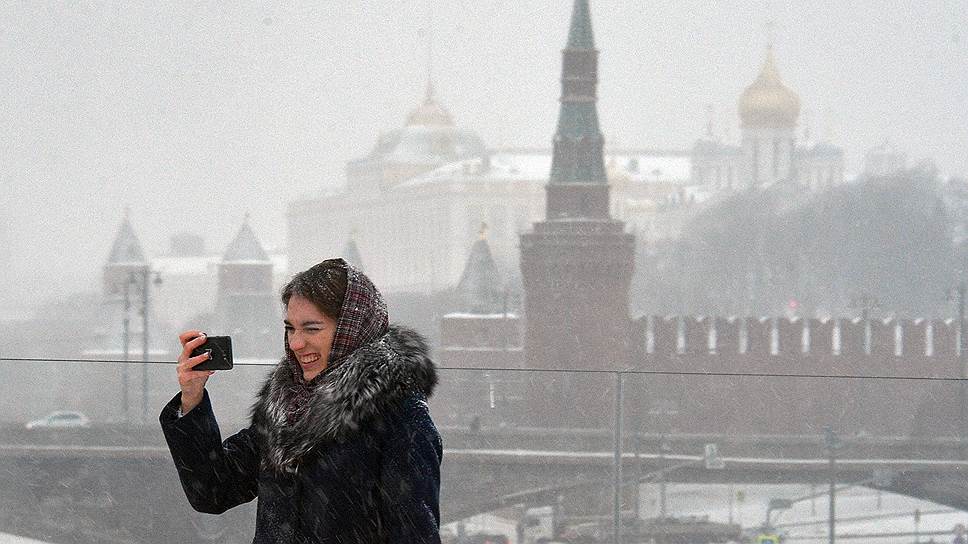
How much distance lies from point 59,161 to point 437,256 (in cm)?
1921

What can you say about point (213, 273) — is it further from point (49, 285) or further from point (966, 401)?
point (966, 401)

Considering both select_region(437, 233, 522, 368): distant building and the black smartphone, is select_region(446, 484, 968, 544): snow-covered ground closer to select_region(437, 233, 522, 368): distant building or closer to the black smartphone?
the black smartphone

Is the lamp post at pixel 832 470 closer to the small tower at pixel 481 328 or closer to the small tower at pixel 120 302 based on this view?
the small tower at pixel 481 328

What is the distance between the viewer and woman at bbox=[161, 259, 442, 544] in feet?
6.42

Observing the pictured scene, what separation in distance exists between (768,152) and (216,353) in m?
65.1

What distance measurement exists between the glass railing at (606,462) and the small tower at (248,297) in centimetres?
4364

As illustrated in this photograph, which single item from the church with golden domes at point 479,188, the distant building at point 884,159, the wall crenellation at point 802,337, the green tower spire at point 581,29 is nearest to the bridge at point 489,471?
the wall crenellation at point 802,337

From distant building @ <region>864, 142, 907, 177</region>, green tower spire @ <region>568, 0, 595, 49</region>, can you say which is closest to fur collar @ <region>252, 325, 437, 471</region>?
green tower spire @ <region>568, 0, 595, 49</region>

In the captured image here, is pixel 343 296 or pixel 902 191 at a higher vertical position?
pixel 902 191

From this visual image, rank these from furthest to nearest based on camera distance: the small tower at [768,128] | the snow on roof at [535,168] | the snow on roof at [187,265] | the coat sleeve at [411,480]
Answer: the snow on roof at [535,168] → the snow on roof at [187,265] → the small tower at [768,128] → the coat sleeve at [411,480]

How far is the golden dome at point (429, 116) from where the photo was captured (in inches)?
2936

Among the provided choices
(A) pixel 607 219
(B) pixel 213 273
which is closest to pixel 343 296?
(A) pixel 607 219

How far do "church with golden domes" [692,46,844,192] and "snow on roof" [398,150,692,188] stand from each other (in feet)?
5.46

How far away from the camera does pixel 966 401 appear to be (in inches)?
137
